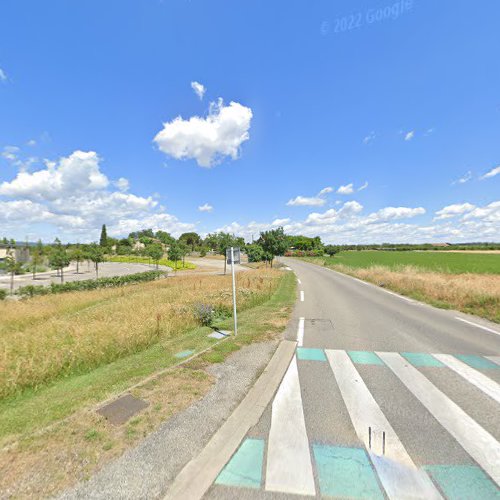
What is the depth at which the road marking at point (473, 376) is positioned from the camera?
13.4 feet

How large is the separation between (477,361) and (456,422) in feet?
9.59

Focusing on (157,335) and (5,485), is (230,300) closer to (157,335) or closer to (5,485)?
(157,335)

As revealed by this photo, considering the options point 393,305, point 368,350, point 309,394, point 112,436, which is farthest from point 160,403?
point 393,305

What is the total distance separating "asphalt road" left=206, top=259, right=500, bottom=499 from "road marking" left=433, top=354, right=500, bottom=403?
2 cm

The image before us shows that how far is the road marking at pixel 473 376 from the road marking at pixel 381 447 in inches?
79.3

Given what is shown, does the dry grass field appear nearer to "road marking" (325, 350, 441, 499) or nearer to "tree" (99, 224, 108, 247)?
"road marking" (325, 350, 441, 499)

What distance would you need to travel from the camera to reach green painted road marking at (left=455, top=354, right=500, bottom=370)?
16.6 ft

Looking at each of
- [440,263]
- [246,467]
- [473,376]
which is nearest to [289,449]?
[246,467]

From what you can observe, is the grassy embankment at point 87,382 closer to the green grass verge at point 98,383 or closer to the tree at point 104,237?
the green grass verge at point 98,383

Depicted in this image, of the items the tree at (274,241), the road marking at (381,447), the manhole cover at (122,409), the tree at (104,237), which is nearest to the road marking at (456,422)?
the road marking at (381,447)

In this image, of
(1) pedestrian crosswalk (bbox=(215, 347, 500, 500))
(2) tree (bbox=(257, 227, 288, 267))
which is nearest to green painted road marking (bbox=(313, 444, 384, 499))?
(1) pedestrian crosswalk (bbox=(215, 347, 500, 500))

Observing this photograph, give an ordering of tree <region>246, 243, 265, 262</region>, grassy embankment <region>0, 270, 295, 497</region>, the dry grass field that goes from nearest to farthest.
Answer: grassy embankment <region>0, 270, 295, 497</region> → the dry grass field → tree <region>246, 243, 265, 262</region>

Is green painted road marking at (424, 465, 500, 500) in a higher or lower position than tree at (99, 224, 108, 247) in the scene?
lower

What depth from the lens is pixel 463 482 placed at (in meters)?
2.43
